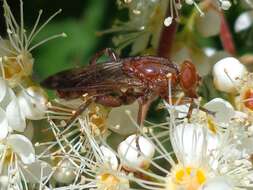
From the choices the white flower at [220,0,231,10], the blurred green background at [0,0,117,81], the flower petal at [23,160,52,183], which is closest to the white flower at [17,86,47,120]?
the flower petal at [23,160,52,183]

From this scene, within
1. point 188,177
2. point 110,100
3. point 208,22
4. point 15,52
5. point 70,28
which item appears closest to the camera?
point 188,177

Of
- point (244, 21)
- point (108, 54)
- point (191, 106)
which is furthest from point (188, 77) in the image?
point (244, 21)

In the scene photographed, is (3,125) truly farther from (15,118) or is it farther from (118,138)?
(118,138)

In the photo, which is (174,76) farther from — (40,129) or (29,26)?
(29,26)

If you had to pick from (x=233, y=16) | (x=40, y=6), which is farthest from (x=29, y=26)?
(x=233, y=16)

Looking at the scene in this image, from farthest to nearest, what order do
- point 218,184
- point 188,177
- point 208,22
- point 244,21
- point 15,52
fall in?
point 244,21, point 208,22, point 15,52, point 188,177, point 218,184

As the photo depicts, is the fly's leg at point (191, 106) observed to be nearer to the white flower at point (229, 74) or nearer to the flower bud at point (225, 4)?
the white flower at point (229, 74)

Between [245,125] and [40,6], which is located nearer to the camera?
[245,125]
